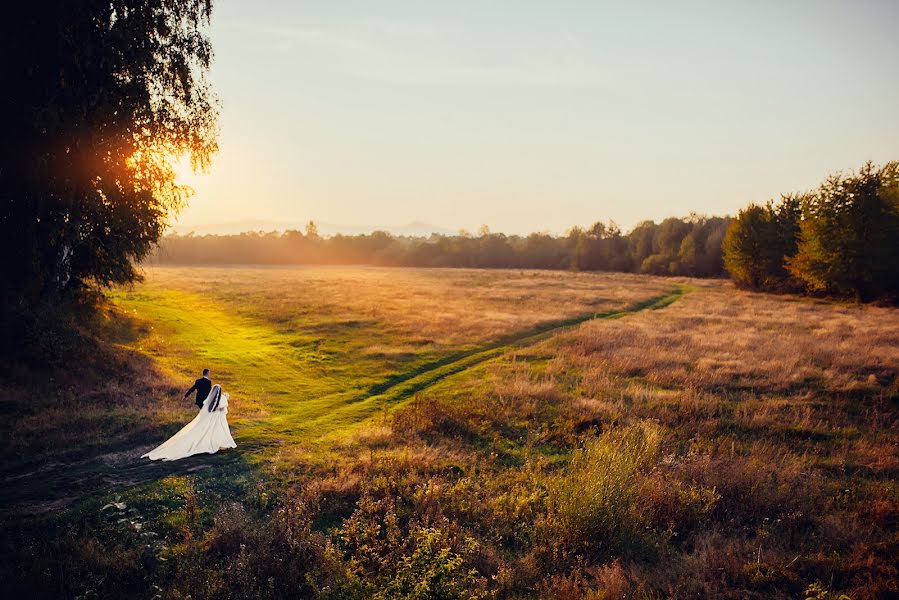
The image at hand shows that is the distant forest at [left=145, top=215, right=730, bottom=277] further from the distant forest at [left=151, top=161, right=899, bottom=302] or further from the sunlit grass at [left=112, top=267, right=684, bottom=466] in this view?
the sunlit grass at [left=112, top=267, right=684, bottom=466]

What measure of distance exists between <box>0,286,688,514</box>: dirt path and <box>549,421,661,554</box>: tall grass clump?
308 inches

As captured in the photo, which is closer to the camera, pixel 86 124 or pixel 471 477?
pixel 471 477

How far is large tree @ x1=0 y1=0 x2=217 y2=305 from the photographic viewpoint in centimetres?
1490

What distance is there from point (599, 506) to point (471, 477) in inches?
145

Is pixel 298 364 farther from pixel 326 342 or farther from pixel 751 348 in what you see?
pixel 751 348

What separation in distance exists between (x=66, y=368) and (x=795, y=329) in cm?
4148

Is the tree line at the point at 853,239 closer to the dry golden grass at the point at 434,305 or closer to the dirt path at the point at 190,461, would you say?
the dry golden grass at the point at 434,305

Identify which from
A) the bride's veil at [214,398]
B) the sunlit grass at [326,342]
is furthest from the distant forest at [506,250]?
the bride's veil at [214,398]

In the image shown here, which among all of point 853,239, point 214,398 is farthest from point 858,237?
point 214,398

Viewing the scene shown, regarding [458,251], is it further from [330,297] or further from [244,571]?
[244,571]

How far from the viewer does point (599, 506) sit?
8477 mm

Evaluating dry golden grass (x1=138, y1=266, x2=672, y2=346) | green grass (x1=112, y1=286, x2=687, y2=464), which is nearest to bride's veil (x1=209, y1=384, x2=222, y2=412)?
green grass (x1=112, y1=286, x2=687, y2=464)

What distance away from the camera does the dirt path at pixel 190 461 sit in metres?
9.37

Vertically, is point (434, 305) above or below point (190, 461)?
above
